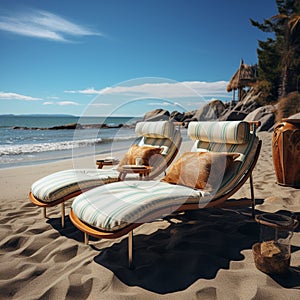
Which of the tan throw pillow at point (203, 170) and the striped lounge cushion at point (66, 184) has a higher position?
the tan throw pillow at point (203, 170)

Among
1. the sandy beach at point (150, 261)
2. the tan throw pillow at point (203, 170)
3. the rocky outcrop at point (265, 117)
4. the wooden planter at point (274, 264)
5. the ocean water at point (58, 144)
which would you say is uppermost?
the rocky outcrop at point (265, 117)

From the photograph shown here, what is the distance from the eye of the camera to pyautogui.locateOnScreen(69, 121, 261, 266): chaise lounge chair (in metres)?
1.87

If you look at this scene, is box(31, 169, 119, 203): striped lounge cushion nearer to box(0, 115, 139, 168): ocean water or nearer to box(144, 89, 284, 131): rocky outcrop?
box(144, 89, 284, 131): rocky outcrop

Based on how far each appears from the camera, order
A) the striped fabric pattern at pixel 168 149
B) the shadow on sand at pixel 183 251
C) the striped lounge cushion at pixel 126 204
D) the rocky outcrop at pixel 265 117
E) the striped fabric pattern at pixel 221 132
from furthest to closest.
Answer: the rocky outcrop at pixel 265 117
the striped fabric pattern at pixel 168 149
the striped fabric pattern at pixel 221 132
the striped lounge cushion at pixel 126 204
the shadow on sand at pixel 183 251

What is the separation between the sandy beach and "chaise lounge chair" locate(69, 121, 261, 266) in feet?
0.63

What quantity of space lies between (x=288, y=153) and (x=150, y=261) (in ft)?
8.56

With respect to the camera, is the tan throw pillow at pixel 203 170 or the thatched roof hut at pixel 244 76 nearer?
the tan throw pillow at pixel 203 170

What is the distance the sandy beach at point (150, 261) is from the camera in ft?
5.30

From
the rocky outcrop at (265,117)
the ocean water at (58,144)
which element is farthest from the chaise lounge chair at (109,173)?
the rocky outcrop at (265,117)

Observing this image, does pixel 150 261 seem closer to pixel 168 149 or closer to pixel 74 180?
pixel 74 180

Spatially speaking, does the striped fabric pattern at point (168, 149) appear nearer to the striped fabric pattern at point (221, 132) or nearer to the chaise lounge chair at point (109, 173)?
the chaise lounge chair at point (109, 173)

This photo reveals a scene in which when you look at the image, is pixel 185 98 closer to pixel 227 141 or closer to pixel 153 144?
pixel 153 144

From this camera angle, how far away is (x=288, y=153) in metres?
3.74

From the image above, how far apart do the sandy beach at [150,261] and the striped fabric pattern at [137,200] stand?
290 millimetres
